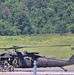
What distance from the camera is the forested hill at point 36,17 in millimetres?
70688

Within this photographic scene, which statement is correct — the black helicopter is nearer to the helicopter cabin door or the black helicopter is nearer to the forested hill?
the helicopter cabin door

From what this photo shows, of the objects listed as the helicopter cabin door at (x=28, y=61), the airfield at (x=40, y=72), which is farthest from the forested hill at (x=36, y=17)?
the helicopter cabin door at (x=28, y=61)

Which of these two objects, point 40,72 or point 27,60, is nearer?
point 40,72

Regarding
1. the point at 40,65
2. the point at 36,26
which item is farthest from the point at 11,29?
the point at 40,65

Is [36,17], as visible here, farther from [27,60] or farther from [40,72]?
[40,72]

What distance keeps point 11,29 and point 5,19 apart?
29.8 feet

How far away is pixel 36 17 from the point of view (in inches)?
3031

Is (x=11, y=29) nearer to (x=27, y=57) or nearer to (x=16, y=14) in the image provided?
(x=16, y=14)

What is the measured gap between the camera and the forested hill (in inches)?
2783

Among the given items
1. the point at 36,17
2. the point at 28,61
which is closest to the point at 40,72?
the point at 28,61

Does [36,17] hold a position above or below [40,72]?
below

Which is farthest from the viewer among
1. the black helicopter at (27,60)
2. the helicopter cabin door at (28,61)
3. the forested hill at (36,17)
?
the forested hill at (36,17)

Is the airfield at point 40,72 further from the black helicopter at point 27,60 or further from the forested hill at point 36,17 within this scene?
the forested hill at point 36,17

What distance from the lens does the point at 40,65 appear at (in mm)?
28156
